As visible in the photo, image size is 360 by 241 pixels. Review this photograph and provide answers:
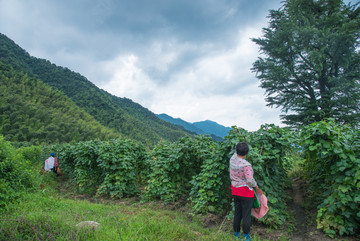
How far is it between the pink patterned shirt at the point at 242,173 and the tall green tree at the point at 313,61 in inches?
480

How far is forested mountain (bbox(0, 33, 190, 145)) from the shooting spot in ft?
216

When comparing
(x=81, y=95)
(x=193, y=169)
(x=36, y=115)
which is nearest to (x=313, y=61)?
(x=193, y=169)

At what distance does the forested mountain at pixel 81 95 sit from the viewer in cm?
6581

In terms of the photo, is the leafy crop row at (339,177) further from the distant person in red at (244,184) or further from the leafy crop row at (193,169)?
the distant person in red at (244,184)

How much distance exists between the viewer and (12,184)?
537 centimetres

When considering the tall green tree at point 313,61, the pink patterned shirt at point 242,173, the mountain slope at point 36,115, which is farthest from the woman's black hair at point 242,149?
the mountain slope at point 36,115

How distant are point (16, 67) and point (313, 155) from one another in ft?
298

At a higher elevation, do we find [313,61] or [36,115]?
[36,115]

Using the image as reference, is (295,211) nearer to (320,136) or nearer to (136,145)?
(320,136)

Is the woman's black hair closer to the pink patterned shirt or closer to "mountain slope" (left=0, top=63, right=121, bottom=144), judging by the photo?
the pink patterned shirt

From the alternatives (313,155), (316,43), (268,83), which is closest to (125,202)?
(313,155)

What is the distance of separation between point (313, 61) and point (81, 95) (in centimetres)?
7822

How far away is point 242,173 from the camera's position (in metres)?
3.18

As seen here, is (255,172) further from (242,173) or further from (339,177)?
(339,177)
